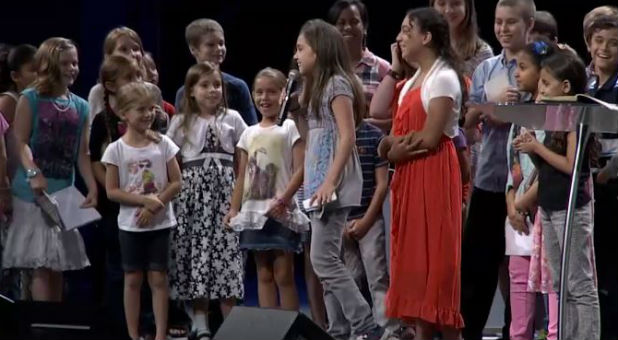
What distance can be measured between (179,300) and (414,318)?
1242mm

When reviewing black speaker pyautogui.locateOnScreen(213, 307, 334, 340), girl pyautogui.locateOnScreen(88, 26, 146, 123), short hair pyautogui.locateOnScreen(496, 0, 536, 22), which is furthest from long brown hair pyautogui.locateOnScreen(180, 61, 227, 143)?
black speaker pyautogui.locateOnScreen(213, 307, 334, 340)

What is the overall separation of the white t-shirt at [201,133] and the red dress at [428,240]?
3.43 feet

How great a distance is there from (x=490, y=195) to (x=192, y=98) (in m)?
1.30

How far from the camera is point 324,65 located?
4.89m

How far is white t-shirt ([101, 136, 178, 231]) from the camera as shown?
514 centimetres

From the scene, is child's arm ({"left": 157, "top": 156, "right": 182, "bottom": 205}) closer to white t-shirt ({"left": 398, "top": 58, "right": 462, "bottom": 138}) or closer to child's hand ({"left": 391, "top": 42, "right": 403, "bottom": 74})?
child's hand ({"left": 391, "top": 42, "right": 403, "bottom": 74})

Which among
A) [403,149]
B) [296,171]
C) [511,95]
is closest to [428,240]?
[403,149]

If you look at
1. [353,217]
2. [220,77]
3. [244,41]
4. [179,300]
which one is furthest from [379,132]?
[244,41]

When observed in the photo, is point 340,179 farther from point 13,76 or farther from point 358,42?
point 13,76

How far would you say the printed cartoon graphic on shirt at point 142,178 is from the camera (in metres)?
5.14

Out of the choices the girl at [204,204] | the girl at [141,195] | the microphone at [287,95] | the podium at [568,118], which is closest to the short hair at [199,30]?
the girl at [204,204]

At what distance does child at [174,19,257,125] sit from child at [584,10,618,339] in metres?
1.48

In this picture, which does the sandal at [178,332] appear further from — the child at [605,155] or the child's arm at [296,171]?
the child at [605,155]

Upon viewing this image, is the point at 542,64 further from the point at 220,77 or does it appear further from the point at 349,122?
the point at 220,77
